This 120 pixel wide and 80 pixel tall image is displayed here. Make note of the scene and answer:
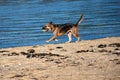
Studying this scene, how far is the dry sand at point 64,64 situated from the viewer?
43.5 feet

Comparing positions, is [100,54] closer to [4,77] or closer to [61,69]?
[61,69]

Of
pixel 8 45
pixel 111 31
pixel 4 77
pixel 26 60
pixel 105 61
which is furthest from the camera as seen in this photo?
pixel 111 31

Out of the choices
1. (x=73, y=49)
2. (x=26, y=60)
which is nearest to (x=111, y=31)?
(x=73, y=49)

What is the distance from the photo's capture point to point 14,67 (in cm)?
1534

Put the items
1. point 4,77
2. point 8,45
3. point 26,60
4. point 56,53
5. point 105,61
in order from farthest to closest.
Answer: point 8,45 < point 56,53 < point 26,60 < point 105,61 < point 4,77

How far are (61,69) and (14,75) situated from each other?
170 centimetres

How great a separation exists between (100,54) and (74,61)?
2.06m

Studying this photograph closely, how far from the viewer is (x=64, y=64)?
15.4 metres

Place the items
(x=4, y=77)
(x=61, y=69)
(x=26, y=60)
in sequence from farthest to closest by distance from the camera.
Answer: (x=26, y=60) → (x=61, y=69) → (x=4, y=77)

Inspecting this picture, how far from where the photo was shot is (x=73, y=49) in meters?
19.9

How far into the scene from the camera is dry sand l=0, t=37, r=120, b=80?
13266 millimetres

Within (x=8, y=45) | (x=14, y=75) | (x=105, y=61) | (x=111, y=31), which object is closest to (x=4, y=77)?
(x=14, y=75)

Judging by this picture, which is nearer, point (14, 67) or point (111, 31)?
point (14, 67)

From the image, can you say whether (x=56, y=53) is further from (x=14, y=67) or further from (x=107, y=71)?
(x=107, y=71)
